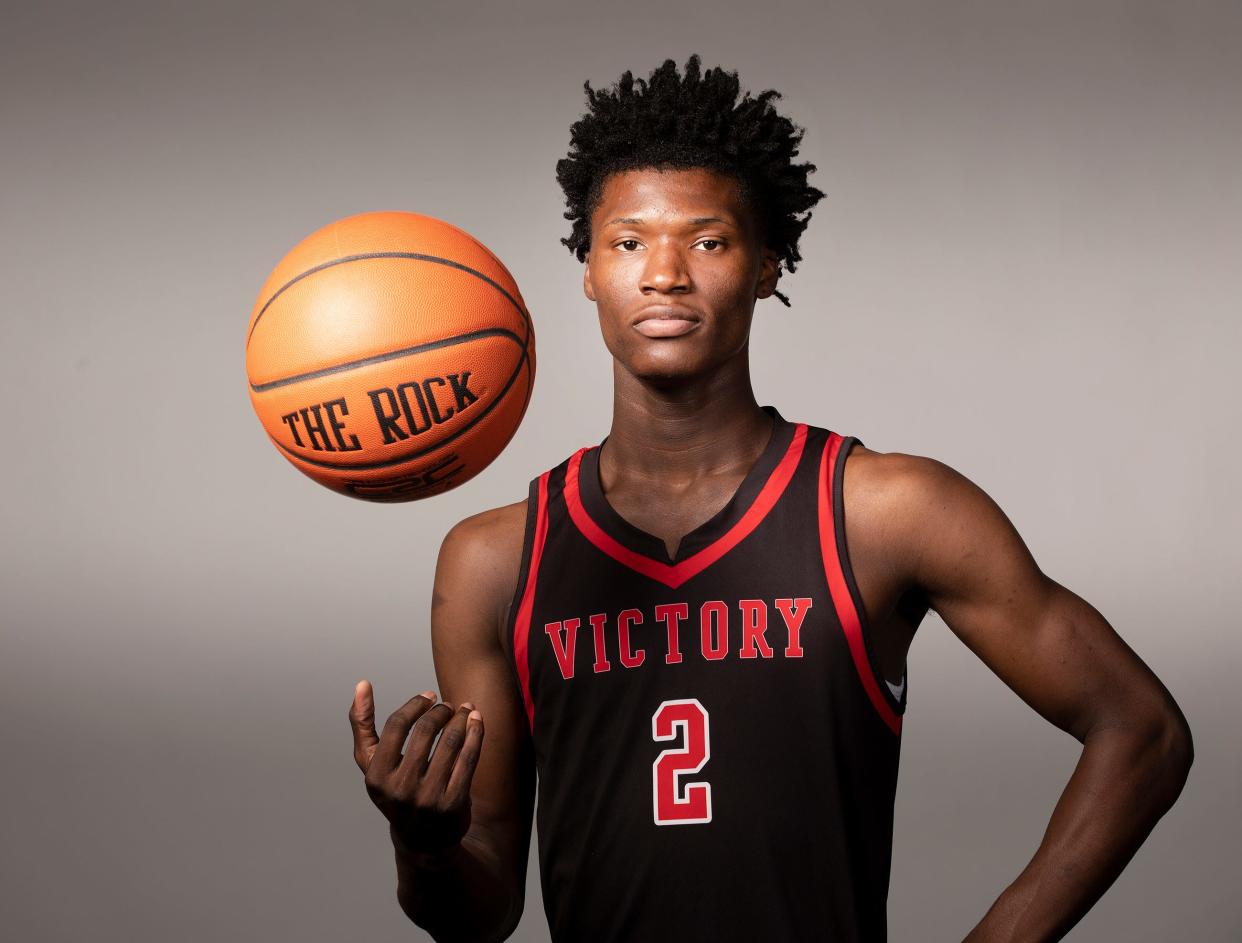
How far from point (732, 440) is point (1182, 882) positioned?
9.45 ft

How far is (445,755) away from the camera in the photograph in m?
2.57

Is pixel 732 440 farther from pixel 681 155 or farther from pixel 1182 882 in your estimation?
pixel 1182 882

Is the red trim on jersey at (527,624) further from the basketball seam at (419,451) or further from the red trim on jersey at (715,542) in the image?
the basketball seam at (419,451)

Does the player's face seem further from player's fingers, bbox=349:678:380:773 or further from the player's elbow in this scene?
the player's elbow

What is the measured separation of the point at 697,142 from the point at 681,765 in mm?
1210

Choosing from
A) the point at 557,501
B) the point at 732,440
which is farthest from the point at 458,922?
the point at 732,440

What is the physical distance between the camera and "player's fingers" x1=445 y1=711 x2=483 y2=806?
256 centimetres

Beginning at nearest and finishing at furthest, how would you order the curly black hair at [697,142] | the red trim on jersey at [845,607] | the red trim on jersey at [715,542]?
the red trim on jersey at [845,607]
the red trim on jersey at [715,542]
the curly black hair at [697,142]

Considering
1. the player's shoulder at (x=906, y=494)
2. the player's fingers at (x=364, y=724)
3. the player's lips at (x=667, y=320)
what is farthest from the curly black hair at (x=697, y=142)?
the player's fingers at (x=364, y=724)

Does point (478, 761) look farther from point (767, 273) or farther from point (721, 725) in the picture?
point (767, 273)

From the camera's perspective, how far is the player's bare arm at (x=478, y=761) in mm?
2789

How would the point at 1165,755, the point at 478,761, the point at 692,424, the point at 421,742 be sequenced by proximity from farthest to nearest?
the point at 692,424
the point at 478,761
the point at 1165,755
the point at 421,742

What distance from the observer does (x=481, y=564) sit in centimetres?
320

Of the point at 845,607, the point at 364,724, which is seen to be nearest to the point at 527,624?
the point at 364,724
